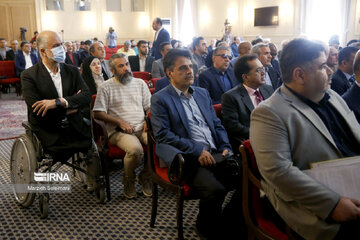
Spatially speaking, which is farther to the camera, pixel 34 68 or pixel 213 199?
pixel 34 68

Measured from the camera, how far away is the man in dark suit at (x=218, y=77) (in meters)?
4.20

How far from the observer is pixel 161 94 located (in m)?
2.61

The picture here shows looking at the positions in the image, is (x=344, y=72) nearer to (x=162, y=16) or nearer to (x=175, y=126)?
(x=175, y=126)

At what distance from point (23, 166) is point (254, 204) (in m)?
2.03

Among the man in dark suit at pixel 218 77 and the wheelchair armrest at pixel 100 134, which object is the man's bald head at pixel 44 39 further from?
the man in dark suit at pixel 218 77

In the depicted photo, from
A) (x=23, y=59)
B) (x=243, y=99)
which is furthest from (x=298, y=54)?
(x=23, y=59)

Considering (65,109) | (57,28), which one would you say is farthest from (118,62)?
(57,28)

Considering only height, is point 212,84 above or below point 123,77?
below

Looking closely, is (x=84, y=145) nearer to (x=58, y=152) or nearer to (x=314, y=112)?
(x=58, y=152)

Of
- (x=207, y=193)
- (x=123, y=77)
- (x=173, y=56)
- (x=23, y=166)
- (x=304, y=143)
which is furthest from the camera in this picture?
(x=123, y=77)

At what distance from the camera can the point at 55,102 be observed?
283cm

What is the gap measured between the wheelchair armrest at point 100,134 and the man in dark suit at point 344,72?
7.65 feet

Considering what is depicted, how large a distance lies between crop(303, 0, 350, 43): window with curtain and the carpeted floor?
8.95 meters

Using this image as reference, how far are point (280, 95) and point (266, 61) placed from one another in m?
2.94
